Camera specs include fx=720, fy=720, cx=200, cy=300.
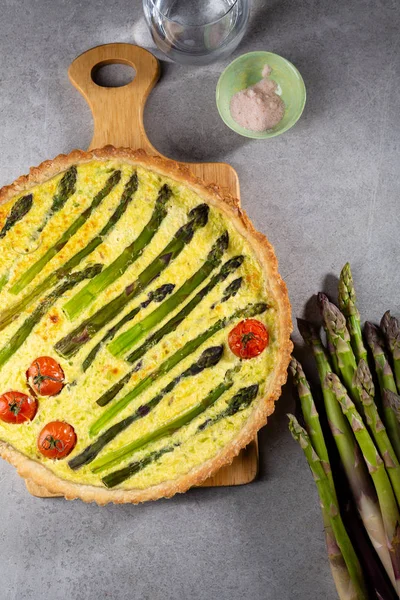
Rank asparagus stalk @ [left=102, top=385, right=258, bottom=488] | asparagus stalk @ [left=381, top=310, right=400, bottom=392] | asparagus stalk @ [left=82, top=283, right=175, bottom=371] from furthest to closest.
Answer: asparagus stalk @ [left=381, top=310, right=400, bottom=392] < asparagus stalk @ [left=82, top=283, right=175, bottom=371] < asparagus stalk @ [left=102, top=385, right=258, bottom=488]

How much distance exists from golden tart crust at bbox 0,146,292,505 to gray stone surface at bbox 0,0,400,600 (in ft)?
1.69

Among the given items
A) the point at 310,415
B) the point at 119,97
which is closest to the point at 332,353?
the point at 310,415

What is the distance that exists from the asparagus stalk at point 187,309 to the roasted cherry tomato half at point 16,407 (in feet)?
2.16

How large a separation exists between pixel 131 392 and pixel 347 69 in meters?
2.61

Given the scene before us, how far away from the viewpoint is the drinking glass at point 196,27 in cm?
470

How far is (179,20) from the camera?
4938 mm

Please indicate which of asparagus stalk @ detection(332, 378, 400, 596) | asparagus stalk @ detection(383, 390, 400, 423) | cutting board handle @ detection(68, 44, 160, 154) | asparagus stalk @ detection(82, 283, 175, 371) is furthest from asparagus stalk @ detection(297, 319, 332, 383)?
cutting board handle @ detection(68, 44, 160, 154)

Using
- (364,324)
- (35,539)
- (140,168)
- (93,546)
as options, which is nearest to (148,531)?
(93,546)

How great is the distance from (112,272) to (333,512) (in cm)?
195

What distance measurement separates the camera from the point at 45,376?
4.30m

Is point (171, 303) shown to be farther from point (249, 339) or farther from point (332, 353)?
point (332, 353)

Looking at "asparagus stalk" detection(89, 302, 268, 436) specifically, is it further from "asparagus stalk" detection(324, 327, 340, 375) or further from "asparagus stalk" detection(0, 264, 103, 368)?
"asparagus stalk" detection(0, 264, 103, 368)

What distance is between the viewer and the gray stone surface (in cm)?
464

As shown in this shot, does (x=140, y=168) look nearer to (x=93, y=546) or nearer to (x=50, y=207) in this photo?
(x=50, y=207)
